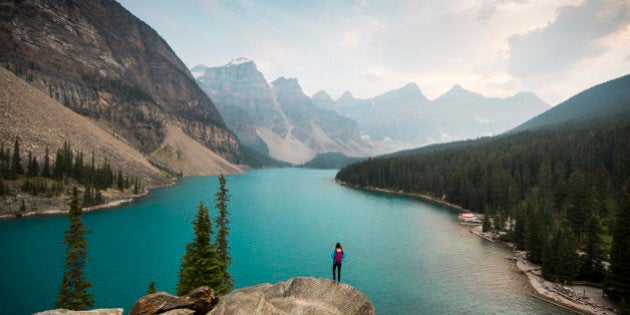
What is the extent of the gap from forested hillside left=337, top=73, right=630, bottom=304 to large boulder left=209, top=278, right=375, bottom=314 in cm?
4744

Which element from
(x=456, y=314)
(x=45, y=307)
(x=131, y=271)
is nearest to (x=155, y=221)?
(x=131, y=271)

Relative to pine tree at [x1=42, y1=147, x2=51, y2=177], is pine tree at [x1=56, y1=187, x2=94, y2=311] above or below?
below

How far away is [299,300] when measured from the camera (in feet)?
56.6

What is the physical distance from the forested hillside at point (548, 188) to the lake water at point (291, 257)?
28.5 feet

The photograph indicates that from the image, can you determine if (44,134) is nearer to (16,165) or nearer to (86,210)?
(16,165)

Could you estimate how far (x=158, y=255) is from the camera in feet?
204

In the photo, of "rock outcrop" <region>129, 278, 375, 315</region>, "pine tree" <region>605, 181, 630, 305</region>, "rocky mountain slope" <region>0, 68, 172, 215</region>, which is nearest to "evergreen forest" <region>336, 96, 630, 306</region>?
"pine tree" <region>605, 181, 630, 305</region>

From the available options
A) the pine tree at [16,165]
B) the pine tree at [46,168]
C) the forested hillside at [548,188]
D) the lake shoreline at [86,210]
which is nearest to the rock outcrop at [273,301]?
the forested hillside at [548,188]

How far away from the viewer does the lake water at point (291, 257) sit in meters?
45.6

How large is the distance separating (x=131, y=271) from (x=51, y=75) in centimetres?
20100

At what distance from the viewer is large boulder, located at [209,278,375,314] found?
571 inches

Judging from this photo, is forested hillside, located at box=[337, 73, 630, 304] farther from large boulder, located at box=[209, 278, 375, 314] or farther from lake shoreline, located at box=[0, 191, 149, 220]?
lake shoreline, located at box=[0, 191, 149, 220]

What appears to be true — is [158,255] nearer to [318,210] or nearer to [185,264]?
[185,264]

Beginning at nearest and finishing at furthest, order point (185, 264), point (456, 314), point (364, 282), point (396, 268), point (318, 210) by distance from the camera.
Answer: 1. point (185, 264)
2. point (456, 314)
3. point (364, 282)
4. point (396, 268)
5. point (318, 210)
